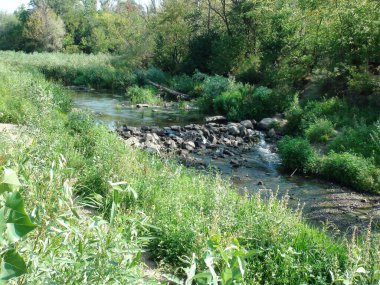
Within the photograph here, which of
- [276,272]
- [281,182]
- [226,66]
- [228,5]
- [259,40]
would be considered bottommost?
[281,182]

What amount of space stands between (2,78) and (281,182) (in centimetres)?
1200

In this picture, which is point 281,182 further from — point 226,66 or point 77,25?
point 77,25

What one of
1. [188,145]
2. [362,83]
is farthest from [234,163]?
[362,83]

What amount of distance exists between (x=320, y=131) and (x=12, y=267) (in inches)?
554

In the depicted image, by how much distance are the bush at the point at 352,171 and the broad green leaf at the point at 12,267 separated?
10197mm

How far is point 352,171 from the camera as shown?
11031 millimetres

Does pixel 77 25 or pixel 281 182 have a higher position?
pixel 77 25

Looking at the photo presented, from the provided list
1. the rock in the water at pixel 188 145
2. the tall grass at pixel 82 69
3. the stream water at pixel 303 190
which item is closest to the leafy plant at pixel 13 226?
the stream water at pixel 303 190

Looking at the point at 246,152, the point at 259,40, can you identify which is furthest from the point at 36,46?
the point at 246,152

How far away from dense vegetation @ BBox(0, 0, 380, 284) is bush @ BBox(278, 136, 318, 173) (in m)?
0.04

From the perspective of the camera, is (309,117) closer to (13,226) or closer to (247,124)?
(247,124)

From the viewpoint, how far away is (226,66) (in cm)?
2878

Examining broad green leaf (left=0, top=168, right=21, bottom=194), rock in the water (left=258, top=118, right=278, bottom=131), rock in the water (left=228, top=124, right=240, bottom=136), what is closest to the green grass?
rock in the water (left=258, top=118, right=278, bottom=131)

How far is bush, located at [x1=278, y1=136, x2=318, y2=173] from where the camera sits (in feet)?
40.1
